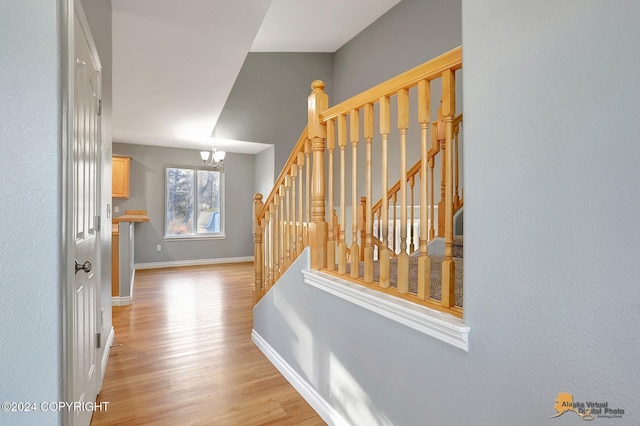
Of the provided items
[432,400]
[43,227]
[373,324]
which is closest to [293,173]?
[373,324]

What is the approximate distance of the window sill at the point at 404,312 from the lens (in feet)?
3.36

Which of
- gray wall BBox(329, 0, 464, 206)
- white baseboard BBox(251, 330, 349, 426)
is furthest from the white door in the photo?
gray wall BBox(329, 0, 464, 206)

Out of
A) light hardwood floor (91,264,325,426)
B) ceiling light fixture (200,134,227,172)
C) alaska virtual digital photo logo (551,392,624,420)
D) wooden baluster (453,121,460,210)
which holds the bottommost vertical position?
light hardwood floor (91,264,325,426)

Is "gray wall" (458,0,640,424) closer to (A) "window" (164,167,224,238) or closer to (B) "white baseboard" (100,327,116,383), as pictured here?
(B) "white baseboard" (100,327,116,383)

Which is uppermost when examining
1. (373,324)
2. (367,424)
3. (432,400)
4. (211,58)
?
(211,58)

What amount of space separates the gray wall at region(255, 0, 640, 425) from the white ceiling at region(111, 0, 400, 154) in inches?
130

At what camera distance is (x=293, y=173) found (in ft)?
7.66

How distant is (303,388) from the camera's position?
202cm

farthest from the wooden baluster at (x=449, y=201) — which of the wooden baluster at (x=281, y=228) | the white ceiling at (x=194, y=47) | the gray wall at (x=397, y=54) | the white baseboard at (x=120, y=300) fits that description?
the white baseboard at (x=120, y=300)

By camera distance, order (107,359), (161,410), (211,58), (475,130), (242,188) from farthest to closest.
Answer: (242,188), (211,58), (107,359), (161,410), (475,130)

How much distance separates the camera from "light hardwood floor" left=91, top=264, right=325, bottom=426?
186 cm

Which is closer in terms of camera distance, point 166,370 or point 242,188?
point 166,370

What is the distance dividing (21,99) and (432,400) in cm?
178

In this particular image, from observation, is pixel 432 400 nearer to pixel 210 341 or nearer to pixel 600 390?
pixel 600 390
